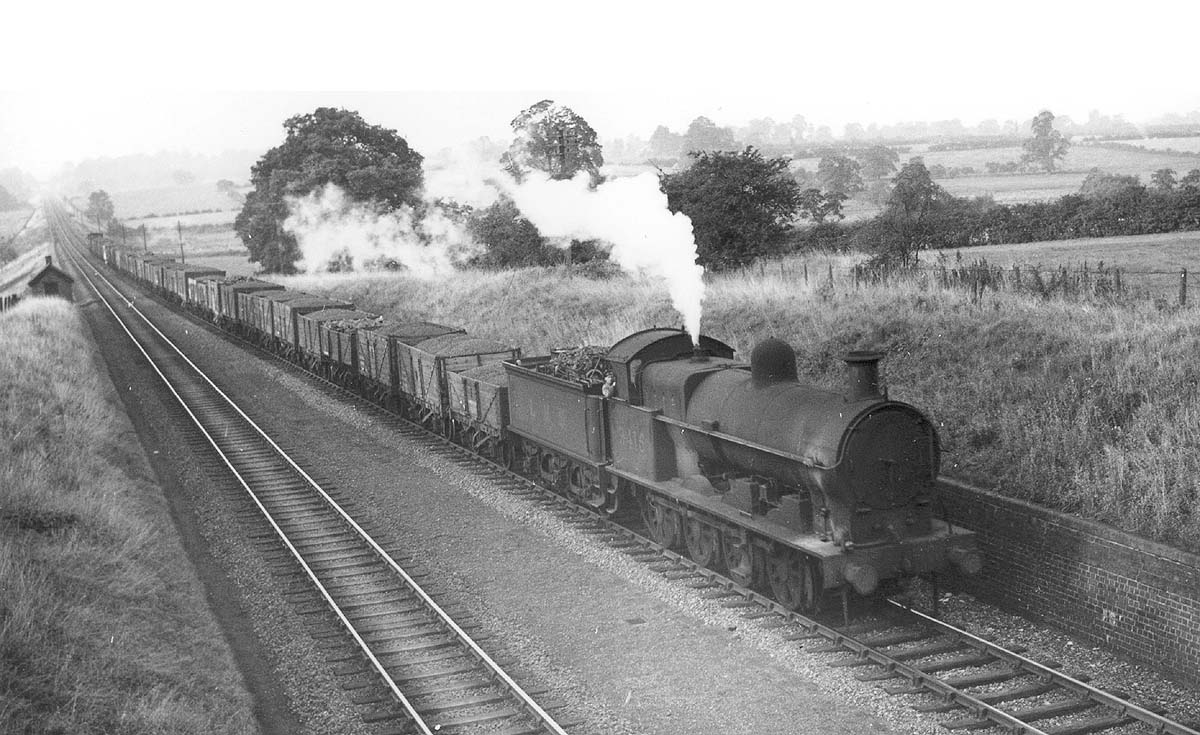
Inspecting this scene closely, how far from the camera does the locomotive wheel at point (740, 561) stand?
11.7 metres

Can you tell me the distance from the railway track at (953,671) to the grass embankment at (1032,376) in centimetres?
215

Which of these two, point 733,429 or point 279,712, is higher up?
point 733,429

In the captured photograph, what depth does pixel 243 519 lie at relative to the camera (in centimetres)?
1605

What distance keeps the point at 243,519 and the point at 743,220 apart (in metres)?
17.3

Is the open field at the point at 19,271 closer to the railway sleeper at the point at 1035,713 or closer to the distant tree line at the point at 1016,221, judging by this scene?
the distant tree line at the point at 1016,221

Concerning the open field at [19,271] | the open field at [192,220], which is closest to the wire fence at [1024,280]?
the open field at [19,271]

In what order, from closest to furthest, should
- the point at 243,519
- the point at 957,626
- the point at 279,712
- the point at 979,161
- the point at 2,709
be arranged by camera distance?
the point at 2,709
the point at 279,712
the point at 957,626
the point at 243,519
the point at 979,161

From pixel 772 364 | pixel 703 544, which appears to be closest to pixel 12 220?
pixel 703 544

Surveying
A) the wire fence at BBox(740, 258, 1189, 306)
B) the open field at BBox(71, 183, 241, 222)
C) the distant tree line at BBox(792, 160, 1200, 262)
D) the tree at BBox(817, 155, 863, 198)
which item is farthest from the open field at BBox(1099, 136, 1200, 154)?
the open field at BBox(71, 183, 241, 222)

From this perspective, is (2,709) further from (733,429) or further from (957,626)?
(957,626)

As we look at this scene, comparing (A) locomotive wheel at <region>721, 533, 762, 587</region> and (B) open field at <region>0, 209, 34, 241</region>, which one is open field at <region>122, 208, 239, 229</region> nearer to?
(B) open field at <region>0, 209, 34, 241</region>

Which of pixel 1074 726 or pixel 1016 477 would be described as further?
pixel 1016 477

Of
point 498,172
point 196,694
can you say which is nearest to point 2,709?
point 196,694

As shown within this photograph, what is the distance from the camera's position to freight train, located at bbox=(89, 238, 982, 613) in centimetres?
1030
